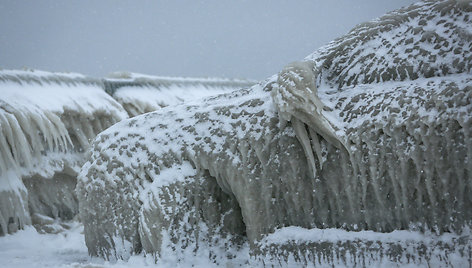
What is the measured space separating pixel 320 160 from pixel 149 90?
6178 mm

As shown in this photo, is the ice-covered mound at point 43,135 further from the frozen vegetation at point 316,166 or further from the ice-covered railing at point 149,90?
the frozen vegetation at point 316,166

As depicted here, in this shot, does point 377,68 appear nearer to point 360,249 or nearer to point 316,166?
point 316,166

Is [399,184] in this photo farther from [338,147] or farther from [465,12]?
[465,12]

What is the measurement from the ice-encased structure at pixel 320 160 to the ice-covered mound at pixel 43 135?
1.86 m

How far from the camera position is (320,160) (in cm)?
277

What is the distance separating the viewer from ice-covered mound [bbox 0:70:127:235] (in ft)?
16.9

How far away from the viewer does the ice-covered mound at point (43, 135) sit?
203 inches

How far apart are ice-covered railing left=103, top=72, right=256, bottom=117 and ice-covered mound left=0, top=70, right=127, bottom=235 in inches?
21.8

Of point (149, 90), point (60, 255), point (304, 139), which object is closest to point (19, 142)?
point (60, 255)

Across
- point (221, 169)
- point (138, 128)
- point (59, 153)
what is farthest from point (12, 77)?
point (221, 169)

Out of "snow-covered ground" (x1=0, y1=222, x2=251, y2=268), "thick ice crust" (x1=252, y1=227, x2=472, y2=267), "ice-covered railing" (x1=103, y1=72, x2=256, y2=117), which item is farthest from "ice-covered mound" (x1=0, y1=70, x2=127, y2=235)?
"thick ice crust" (x1=252, y1=227, x2=472, y2=267)

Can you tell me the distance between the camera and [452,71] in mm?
2615

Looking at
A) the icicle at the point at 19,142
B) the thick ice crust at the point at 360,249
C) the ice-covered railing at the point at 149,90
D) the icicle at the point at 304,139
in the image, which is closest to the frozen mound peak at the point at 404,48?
the icicle at the point at 304,139

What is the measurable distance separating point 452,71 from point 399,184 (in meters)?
0.73
